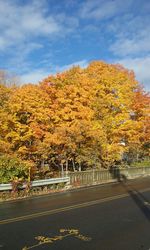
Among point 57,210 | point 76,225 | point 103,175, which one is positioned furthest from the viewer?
point 103,175

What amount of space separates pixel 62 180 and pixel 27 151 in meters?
6.68

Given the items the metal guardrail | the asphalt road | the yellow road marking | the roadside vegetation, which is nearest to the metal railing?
the roadside vegetation

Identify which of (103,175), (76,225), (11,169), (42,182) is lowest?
(76,225)

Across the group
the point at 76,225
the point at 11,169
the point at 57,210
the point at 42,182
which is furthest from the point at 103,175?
the point at 76,225

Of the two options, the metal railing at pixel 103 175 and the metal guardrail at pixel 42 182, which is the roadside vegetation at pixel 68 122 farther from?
the metal guardrail at pixel 42 182

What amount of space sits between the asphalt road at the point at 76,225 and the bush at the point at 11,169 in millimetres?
2664

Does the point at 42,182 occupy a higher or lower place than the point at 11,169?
lower

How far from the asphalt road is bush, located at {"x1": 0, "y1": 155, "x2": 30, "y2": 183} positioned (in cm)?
266

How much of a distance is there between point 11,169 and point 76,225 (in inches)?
364

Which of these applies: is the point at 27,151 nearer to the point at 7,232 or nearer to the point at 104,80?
the point at 104,80

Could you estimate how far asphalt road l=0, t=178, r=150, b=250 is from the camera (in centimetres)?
800

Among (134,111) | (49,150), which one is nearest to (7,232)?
(49,150)

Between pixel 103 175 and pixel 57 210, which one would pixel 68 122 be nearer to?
pixel 103 175

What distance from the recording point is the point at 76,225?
10078 mm
